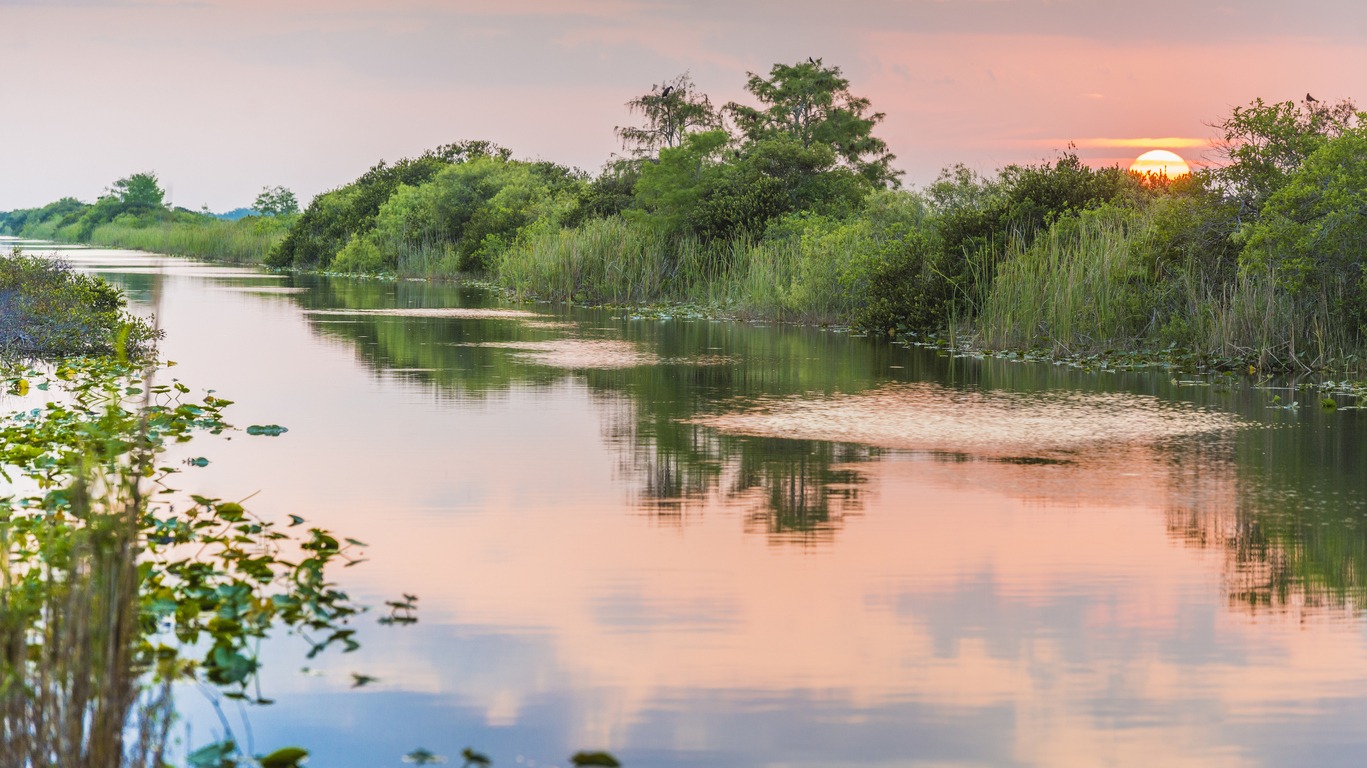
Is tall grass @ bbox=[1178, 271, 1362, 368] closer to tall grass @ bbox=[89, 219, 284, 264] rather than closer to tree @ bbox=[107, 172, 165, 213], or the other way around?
tall grass @ bbox=[89, 219, 284, 264]

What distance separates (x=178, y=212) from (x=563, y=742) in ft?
443

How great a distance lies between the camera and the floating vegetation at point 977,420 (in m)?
13.1

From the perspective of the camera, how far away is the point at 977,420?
1462cm

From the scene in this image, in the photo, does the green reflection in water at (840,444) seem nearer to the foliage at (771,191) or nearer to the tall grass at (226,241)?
the foliage at (771,191)

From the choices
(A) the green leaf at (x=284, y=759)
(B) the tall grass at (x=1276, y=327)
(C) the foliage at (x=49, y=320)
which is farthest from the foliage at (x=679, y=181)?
(A) the green leaf at (x=284, y=759)

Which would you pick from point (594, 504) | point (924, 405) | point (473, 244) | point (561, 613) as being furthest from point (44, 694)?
point (473, 244)

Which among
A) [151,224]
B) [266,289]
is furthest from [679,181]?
[151,224]

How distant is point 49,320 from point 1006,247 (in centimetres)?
1491

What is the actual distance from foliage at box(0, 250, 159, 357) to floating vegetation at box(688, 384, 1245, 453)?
9.36m

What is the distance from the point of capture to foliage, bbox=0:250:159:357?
1998 centimetres

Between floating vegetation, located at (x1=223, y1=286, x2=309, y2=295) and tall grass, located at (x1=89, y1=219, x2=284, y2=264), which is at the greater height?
tall grass, located at (x1=89, y1=219, x2=284, y2=264)

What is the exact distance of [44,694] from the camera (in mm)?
4078

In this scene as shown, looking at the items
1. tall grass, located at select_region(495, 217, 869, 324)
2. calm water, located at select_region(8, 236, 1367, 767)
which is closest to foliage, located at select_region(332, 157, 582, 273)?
tall grass, located at select_region(495, 217, 869, 324)

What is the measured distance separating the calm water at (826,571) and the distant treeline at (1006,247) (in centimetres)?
263
